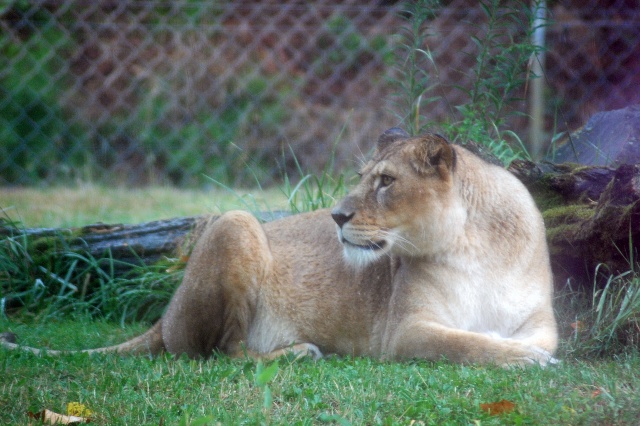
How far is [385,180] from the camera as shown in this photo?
15.9 ft

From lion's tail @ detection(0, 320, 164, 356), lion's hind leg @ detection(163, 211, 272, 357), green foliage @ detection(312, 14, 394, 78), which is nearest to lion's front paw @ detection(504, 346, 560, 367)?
lion's hind leg @ detection(163, 211, 272, 357)

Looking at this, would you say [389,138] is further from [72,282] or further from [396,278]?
[72,282]

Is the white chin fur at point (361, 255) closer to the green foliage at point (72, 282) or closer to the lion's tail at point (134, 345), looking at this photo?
the lion's tail at point (134, 345)

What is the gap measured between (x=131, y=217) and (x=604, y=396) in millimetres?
6608

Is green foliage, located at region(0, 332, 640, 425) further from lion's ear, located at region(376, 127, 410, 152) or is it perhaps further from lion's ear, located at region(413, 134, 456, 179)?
lion's ear, located at region(376, 127, 410, 152)

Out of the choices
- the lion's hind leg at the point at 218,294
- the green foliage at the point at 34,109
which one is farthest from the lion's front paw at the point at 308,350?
the green foliage at the point at 34,109

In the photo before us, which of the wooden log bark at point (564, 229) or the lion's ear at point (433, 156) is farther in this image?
the wooden log bark at point (564, 229)

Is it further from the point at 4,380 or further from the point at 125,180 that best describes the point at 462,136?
the point at 125,180

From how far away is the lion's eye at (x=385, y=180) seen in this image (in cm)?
484

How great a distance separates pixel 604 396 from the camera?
139 inches

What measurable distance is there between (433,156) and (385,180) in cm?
29

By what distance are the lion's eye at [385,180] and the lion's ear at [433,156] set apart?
153 millimetres

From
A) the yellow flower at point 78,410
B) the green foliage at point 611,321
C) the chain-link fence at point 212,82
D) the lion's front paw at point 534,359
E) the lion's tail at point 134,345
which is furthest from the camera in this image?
the chain-link fence at point 212,82

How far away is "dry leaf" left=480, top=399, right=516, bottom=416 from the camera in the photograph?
3508 mm
